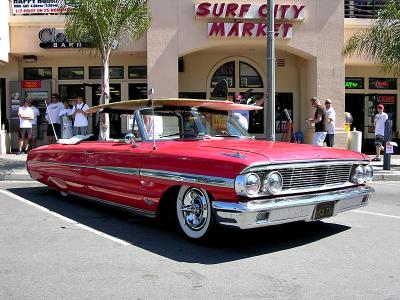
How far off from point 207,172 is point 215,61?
14.0 meters

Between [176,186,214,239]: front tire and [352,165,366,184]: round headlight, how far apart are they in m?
1.84

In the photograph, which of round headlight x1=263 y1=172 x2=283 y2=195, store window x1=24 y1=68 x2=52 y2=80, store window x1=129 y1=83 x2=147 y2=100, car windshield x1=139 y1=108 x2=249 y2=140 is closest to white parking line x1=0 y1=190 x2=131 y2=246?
car windshield x1=139 y1=108 x2=249 y2=140

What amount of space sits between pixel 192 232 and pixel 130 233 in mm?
1007

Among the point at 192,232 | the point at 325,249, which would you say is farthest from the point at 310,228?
the point at 192,232

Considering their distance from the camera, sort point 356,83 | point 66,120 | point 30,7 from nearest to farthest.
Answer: point 66,120 → point 30,7 → point 356,83

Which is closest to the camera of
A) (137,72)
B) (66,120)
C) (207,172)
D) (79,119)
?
(207,172)

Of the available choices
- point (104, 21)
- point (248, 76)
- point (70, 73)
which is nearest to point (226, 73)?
point (248, 76)

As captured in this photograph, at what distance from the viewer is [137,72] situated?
18.4 meters

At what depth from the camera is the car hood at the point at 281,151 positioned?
Answer: 5254 mm

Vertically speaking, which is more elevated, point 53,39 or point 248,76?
point 53,39

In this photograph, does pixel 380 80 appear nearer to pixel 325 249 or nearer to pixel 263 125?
pixel 263 125

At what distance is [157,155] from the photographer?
19.3ft

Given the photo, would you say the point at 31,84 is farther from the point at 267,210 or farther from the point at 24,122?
the point at 267,210

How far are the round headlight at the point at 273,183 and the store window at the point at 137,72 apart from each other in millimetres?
13872
